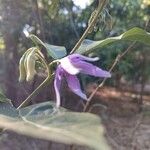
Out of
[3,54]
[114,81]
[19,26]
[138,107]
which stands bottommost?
[138,107]

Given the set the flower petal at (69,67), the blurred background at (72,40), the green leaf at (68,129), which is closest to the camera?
the green leaf at (68,129)

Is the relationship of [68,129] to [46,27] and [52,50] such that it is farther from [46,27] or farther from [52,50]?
[46,27]

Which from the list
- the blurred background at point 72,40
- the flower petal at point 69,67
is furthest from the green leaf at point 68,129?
the blurred background at point 72,40

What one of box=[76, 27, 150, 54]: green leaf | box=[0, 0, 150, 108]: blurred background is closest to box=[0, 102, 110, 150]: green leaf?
box=[76, 27, 150, 54]: green leaf

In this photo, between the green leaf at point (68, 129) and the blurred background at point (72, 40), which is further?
the blurred background at point (72, 40)

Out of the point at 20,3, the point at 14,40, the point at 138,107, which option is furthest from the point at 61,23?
the point at 138,107

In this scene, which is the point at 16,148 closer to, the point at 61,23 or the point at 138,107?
the point at 61,23

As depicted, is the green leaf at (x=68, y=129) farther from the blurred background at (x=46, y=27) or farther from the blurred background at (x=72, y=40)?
the blurred background at (x=46, y=27)

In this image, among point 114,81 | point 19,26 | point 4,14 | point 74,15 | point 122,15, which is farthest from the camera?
point 114,81
